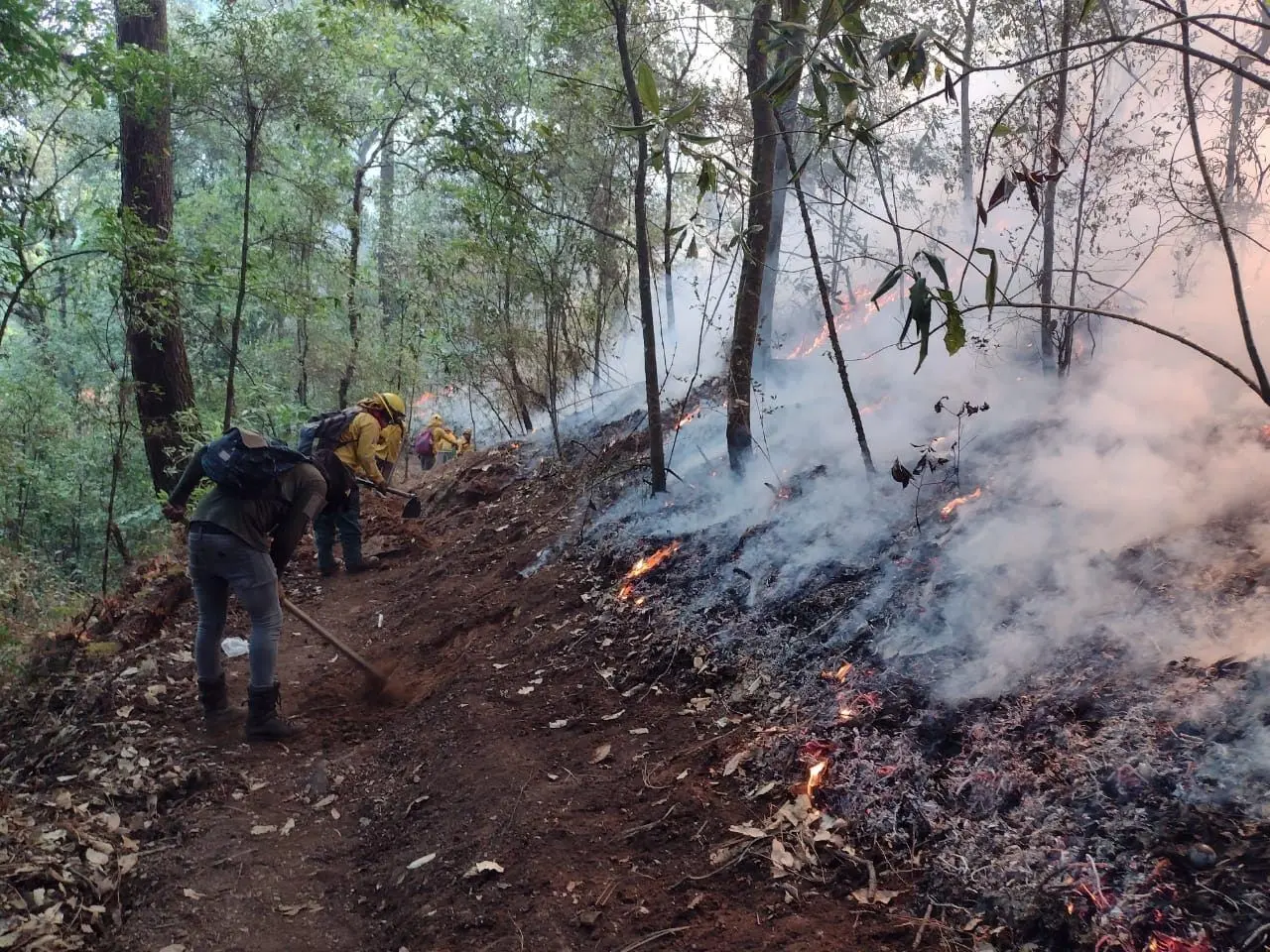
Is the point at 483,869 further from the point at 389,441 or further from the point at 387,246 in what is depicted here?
the point at 387,246

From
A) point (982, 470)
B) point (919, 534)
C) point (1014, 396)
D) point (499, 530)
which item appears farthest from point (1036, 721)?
point (499, 530)

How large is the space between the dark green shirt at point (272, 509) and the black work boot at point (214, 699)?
0.90m

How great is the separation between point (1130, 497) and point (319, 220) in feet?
46.3

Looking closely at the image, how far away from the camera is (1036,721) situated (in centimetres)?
349

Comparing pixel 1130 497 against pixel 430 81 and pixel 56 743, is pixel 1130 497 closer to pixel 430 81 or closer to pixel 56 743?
pixel 56 743

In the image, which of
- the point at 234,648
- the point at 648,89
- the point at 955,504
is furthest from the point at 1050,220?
the point at 234,648

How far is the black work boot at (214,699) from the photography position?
520cm

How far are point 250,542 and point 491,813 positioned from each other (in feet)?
7.46

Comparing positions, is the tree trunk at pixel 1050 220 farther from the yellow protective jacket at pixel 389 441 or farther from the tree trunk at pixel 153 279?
the tree trunk at pixel 153 279

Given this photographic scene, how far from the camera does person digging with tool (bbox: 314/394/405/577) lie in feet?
26.8

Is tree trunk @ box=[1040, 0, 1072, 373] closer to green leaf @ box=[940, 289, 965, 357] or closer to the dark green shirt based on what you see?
green leaf @ box=[940, 289, 965, 357]

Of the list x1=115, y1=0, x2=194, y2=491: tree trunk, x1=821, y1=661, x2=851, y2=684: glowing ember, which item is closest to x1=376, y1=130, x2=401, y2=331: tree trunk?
x1=115, y1=0, x2=194, y2=491: tree trunk

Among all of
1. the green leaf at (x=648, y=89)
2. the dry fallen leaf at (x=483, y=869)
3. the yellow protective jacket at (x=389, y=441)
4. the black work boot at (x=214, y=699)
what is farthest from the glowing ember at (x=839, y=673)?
the yellow protective jacket at (x=389, y=441)

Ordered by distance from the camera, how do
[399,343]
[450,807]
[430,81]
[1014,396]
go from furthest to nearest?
[399,343] → [430,81] → [1014,396] → [450,807]
